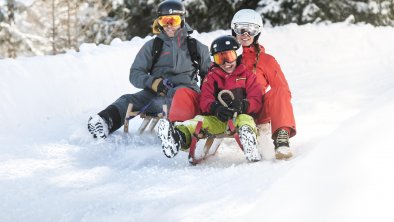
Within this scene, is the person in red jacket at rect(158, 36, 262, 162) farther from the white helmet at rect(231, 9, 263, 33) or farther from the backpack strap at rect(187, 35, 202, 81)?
the backpack strap at rect(187, 35, 202, 81)

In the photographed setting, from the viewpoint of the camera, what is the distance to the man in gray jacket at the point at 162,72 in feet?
20.7

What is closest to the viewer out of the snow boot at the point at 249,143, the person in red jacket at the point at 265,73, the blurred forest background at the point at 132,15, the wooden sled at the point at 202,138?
the snow boot at the point at 249,143

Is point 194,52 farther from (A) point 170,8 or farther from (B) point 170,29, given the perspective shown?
(A) point 170,8

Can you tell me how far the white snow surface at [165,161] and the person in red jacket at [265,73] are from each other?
0.33m

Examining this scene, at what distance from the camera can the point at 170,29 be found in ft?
21.0

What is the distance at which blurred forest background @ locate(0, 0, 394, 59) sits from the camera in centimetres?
1506

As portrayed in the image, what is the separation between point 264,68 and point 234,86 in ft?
1.68

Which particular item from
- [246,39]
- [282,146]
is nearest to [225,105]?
[282,146]

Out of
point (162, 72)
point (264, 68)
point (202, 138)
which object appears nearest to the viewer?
point (202, 138)

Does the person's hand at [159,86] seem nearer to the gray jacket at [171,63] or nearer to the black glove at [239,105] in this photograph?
the gray jacket at [171,63]

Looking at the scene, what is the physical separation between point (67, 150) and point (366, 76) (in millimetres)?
5053

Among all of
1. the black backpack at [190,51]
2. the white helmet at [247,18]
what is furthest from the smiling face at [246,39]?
the black backpack at [190,51]

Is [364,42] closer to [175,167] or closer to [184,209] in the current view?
[175,167]

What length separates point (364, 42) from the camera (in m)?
12.9
